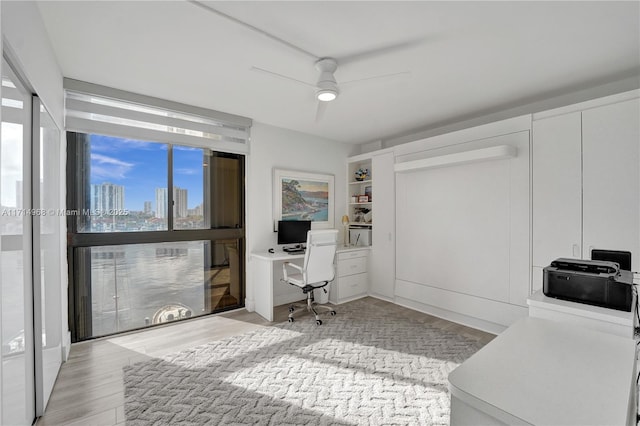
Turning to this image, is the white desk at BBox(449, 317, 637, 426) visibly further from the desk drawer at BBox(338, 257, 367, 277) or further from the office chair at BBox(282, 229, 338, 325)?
the desk drawer at BBox(338, 257, 367, 277)

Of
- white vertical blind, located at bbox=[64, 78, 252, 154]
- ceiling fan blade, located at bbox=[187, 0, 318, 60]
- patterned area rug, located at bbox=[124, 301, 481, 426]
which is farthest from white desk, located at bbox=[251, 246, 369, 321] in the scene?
ceiling fan blade, located at bbox=[187, 0, 318, 60]

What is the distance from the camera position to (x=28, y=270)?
1782mm

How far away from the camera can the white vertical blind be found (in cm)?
285

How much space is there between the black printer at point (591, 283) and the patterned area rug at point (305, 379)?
110 cm

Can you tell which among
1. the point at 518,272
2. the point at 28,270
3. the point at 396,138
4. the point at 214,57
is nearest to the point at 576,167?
the point at 518,272

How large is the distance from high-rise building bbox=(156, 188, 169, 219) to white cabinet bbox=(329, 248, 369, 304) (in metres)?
2.39

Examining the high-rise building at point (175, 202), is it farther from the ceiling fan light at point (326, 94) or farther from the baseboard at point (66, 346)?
the ceiling fan light at point (326, 94)

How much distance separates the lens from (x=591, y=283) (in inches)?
57.9

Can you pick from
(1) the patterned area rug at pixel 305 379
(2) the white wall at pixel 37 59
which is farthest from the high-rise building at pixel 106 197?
(1) the patterned area rug at pixel 305 379

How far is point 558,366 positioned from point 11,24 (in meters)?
2.74

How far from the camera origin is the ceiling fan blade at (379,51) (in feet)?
7.09

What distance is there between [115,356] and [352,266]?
3.06m

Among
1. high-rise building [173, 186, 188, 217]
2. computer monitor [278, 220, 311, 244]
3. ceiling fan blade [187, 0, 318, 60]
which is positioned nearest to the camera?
ceiling fan blade [187, 0, 318, 60]

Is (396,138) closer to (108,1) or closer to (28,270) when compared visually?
(108,1)
